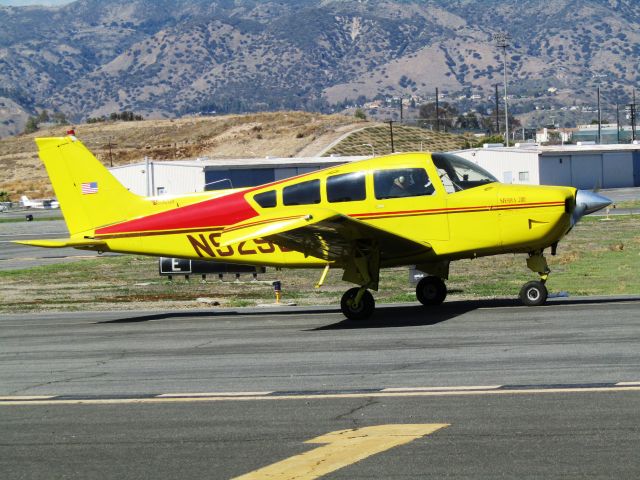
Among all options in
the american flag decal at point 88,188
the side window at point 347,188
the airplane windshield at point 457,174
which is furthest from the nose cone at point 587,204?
the american flag decal at point 88,188

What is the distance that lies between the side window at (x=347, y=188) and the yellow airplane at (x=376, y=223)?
0.02 meters

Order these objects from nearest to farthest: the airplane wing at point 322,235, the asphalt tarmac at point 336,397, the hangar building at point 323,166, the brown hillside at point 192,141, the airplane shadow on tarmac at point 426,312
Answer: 1. the asphalt tarmac at point 336,397
2. the airplane wing at point 322,235
3. the airplane shadow on tarmac at point 426,312
4. the hangar building at point 323,166
5. the brown hillside at point 192,141

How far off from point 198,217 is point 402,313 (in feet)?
13.0

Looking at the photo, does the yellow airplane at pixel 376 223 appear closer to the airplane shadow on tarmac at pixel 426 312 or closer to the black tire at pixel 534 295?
the black tire at pixel 534 295

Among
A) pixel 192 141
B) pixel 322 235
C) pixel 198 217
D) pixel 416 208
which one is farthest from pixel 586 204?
pixel 192 141

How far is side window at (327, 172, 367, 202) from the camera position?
59.9ft

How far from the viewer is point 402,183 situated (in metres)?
18.1

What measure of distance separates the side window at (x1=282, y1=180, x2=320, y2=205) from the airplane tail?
9.85 ft

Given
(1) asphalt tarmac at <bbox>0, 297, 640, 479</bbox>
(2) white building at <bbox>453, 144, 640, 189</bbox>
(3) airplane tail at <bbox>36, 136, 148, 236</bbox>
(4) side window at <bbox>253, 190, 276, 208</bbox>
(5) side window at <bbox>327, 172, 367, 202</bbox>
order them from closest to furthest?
(1) asphalt tarmac at <bbox>0, 297, 640, 479</bbox>, (5) side window at <bbox>327, 172, 367, 202</bbox>, (4) side window at <bbox>253, 190, 276, 208</bbox>, (3) airplane tail at <bbox>36, 136, 148, 236</bbox>, (2) white building at <bbox>453, 144, 640, 189</bbox>

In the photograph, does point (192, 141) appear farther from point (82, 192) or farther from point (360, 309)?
point (360, 309)

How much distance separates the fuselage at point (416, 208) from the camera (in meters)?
17.7

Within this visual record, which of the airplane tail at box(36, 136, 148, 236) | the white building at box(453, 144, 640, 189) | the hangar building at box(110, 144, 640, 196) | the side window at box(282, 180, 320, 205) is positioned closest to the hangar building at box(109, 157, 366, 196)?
the hangar building at box(110, 144, 640, 196)

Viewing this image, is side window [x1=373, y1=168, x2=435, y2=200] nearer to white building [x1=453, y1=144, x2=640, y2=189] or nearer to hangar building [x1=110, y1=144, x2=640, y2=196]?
hangar building [x1=110, y1=144, x2=640, y2=196]

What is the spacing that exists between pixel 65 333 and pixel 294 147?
121 meters
